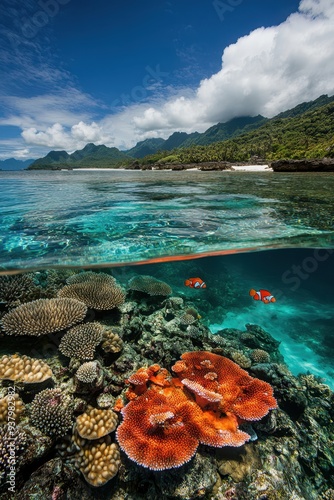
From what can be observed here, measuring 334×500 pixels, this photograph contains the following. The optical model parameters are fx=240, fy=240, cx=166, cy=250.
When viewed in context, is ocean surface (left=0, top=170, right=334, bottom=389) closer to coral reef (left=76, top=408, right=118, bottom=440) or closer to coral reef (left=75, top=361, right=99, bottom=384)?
coral reef (left=75, top=361, right=99, bottom=384)

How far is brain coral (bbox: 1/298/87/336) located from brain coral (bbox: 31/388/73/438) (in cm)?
156

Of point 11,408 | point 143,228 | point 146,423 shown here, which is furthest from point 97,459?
point 143,228

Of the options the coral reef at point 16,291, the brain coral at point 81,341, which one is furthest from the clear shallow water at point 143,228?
the brain coral at point 81,341

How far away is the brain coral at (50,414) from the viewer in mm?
3971

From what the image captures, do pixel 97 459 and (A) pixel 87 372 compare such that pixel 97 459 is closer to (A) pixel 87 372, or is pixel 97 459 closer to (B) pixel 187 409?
(A) pixel 87 372

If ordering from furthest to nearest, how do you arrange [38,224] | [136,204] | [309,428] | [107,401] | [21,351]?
[136,204]
[38,224]
[309,428]
[21,351]
[107,401]

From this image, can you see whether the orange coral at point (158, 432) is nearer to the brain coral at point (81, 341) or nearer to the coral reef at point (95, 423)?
the coral reef at point (95, 423)

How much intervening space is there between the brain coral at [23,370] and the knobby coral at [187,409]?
171 cm

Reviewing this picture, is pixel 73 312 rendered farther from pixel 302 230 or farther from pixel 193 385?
pixel 302 230

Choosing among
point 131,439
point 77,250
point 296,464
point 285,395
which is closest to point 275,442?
point 296,464

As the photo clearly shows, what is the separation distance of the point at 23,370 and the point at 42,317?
4.23 ft

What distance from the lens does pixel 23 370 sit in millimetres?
4602

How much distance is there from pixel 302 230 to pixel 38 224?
438 inches

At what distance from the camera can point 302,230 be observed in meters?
10.4
